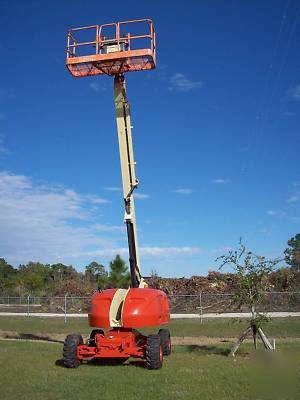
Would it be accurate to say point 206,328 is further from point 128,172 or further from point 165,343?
point 128,172

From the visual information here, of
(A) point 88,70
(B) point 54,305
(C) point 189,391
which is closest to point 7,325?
(B) point 54,305

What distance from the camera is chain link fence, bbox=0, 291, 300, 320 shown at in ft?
119

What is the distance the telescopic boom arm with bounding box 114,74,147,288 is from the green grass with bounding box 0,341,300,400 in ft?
9.31

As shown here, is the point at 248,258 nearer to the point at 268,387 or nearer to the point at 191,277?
the point at 268,387

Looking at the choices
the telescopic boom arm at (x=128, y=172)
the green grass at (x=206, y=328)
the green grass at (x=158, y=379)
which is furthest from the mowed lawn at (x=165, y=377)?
the green grass at (x=206, y=328)

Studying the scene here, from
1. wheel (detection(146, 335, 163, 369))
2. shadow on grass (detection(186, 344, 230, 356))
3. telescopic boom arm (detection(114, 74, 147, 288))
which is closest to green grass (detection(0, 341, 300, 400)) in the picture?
wheel (detection(146, 335, 163, 369))

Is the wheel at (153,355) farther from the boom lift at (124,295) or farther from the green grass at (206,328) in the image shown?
the green grass at (206,328)

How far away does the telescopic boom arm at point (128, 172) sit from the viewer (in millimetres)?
14930

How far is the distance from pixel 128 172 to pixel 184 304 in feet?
88.1

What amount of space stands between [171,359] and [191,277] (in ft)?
104

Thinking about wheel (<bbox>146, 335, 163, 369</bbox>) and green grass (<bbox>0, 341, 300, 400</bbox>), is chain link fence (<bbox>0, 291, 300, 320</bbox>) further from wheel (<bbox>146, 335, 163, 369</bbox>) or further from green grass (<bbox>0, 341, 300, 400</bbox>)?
wheel (<bbox>146, 335, 163, 369</bbox>)

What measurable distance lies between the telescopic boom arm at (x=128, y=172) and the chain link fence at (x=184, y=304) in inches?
659

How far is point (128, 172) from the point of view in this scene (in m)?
15.0

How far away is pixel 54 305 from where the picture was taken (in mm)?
44625
